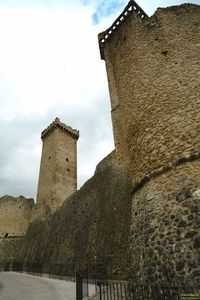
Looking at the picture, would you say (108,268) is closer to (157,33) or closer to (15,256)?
(157,33)

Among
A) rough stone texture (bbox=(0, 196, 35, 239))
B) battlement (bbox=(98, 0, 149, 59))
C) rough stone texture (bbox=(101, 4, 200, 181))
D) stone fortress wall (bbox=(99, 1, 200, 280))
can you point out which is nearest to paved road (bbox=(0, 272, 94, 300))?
stone fortress wall (bbox=(99, 1, 200, 280))

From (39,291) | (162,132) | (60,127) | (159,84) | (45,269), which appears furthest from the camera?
(60,127)

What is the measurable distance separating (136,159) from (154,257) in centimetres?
284

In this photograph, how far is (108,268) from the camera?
896cm

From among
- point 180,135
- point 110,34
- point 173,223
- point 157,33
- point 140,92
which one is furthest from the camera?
point 110,34

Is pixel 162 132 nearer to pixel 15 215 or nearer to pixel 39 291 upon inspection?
pixel 39 291

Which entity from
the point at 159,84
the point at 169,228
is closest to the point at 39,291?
the point at 169,228

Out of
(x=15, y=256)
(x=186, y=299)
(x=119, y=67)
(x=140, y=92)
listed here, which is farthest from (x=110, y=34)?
(x=15, y=256)

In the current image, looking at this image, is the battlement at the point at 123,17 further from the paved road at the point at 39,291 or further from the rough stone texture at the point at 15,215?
the rough stone texture at the point at 15,215

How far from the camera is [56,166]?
1021 inches

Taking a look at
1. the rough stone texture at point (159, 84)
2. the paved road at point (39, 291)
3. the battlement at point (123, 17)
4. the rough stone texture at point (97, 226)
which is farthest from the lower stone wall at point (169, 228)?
the battlement at point (123, 17)

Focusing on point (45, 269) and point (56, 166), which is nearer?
point (45, 269)

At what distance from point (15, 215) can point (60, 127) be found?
37.5ft

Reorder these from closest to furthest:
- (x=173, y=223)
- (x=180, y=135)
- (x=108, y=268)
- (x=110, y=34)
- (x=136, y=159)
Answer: (x=173, y=223) → (x=180, y=135) → (x=136, y=159) → (x=108, y=268) → (x=110, y=34)
